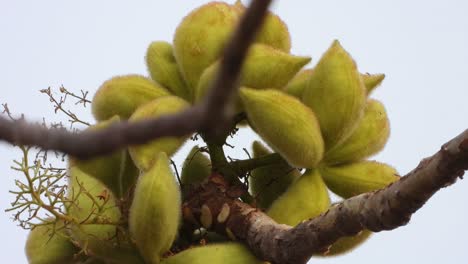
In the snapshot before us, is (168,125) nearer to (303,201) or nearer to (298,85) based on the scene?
(303,201)

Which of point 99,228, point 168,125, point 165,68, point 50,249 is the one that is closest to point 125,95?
point 165,68

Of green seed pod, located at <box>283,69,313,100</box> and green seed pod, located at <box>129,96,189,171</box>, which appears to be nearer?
green seed pod, located at <box>129,96,189,171</box>

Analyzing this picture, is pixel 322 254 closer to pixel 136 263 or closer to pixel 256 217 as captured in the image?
pixel 256 217

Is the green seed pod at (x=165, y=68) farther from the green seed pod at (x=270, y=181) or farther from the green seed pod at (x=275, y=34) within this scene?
the green seed pod at (x=270, y=181)

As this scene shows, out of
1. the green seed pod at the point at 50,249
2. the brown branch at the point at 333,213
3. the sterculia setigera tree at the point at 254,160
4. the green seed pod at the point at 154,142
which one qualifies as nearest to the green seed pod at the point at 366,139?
the sterculia setigera tree at the point at 254,160

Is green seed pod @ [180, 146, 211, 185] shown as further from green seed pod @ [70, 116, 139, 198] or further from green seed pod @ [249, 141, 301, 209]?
green seed pod @ [70, 116, 139, 198]

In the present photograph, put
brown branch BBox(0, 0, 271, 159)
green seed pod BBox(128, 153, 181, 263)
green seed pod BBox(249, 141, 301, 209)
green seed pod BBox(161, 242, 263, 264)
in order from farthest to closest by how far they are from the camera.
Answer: green seed pod BBox(249, 141, 301, 209)
green seed pod BBox(161, 242, 263, 264)
green seed pod BBox(128, 153, 181, 263)
brown branch BBox(0, 0, 271, 159)

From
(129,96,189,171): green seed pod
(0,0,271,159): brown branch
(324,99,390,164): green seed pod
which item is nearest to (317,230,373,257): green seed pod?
(324,99,390,164): green seed pod
